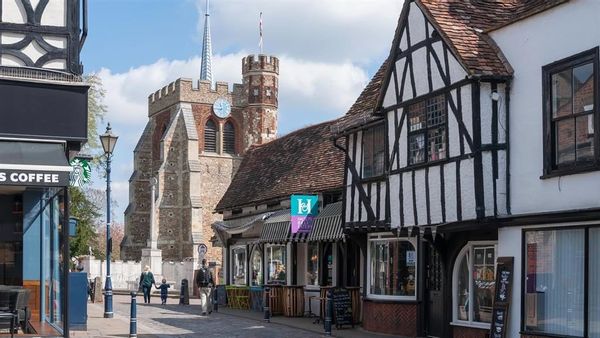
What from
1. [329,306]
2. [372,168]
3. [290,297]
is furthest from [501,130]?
[290,297]

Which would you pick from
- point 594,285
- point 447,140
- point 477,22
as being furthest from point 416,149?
point 594,285

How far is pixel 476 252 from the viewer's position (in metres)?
18.1

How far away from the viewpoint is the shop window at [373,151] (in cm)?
2131

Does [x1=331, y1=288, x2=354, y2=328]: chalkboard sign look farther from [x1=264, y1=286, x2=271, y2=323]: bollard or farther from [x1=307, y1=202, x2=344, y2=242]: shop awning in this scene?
[x1=264, y1=286, x2=271, y2=323]: bollard

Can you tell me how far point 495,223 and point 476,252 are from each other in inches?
82.9

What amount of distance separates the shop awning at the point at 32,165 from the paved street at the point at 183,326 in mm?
6015

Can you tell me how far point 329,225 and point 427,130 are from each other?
7268 millimetres

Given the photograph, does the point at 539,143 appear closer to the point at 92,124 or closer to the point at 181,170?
the point at 92,124

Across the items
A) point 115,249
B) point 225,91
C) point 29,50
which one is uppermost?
point 225,91

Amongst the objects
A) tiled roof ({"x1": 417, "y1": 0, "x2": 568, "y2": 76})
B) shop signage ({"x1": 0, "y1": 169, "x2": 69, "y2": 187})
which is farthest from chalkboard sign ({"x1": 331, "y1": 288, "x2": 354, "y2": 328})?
shop signage ({"x1": 0, "y1": 169, "x2": 69, "y2": 187})

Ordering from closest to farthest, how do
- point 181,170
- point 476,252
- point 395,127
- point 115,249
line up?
point 476,252, point 395,127, point 181,170, point 115,249

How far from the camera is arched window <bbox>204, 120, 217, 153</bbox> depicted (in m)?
70.3

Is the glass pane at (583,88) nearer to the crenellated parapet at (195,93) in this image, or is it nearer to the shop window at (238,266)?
the shop window at (238,266)

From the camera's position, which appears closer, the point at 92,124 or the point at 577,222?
the point at 577,222
